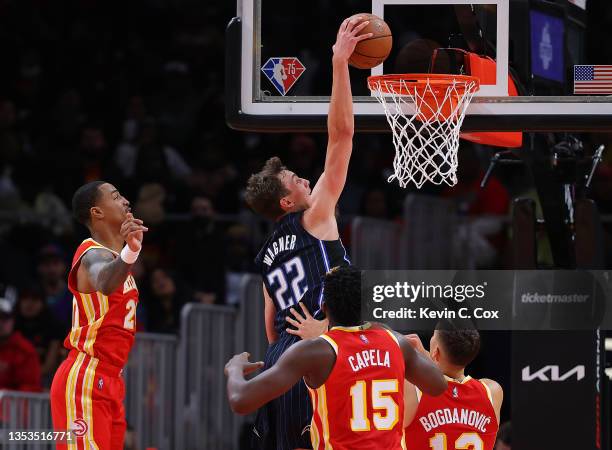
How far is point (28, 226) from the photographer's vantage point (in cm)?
1123

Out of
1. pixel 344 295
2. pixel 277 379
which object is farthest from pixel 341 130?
pixel 277 379

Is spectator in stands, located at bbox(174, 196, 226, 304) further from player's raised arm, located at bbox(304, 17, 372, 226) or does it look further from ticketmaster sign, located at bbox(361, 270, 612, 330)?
player's raised arm, located at bbox(304, 17, 372, 226)

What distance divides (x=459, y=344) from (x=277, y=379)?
115cm

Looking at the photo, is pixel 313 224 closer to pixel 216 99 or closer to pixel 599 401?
pixel 599 401

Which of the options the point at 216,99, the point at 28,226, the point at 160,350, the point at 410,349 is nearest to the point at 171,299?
the point at 160,350

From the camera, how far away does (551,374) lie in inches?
289

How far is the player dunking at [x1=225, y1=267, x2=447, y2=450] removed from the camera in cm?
498

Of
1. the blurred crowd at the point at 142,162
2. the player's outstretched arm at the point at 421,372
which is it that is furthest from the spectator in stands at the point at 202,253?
the player's outstretched arm at the point at 421,372

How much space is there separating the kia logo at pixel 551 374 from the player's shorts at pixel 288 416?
6.80ft

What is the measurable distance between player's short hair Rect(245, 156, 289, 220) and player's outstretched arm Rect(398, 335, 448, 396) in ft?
3.54

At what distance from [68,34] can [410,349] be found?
9.76m

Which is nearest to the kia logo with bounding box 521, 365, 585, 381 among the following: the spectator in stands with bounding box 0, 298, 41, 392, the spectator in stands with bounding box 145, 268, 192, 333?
the spectator in stands with bounding box 145, 268, 192, 333

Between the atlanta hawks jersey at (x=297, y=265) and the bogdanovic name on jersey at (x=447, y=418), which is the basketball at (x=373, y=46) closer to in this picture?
the atlanta hawks jersey at (x=297, y=265)

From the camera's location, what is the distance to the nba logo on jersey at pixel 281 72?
620 cm
